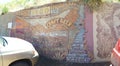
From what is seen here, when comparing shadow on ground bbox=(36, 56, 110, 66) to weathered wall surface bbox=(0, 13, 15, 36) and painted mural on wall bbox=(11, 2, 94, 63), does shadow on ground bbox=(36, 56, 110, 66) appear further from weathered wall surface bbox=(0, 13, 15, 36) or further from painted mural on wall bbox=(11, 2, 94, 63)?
weathered wall surface bbox=(0, 13, 15, 36)

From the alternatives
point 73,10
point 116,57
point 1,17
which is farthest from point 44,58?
point 116,57

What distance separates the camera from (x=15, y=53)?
7.45m

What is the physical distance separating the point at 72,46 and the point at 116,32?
1.46m

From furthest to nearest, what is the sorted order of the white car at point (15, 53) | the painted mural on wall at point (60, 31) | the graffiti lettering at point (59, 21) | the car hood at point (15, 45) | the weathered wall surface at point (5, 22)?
the weathered wall surface at point (5, 22) → the graffiti lettering at point (59, 21) → the painted mural on wall at point (60, 31) → the car hood at point (15, 45) → the white car at point (15, 53)

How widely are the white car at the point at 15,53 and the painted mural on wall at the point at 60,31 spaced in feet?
6.68

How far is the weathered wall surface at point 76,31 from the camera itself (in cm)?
950

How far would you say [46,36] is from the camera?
10359 mm

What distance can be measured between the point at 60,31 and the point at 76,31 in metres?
0.58

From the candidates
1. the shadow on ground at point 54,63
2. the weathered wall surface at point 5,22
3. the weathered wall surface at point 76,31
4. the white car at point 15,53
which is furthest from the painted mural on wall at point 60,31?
the white car at point 15,53

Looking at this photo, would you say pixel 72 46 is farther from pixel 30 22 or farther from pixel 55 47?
pixel 30 22

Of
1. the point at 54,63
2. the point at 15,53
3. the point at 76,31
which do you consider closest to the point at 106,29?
the point at 76,31

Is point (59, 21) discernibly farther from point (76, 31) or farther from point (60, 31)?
point (76, 31)

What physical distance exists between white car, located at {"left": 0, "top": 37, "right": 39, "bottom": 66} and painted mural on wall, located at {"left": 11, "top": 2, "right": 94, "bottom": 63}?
203cm

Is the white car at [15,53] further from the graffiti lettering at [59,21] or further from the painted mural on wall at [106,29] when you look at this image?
the painted mural on wall at [106,29]
